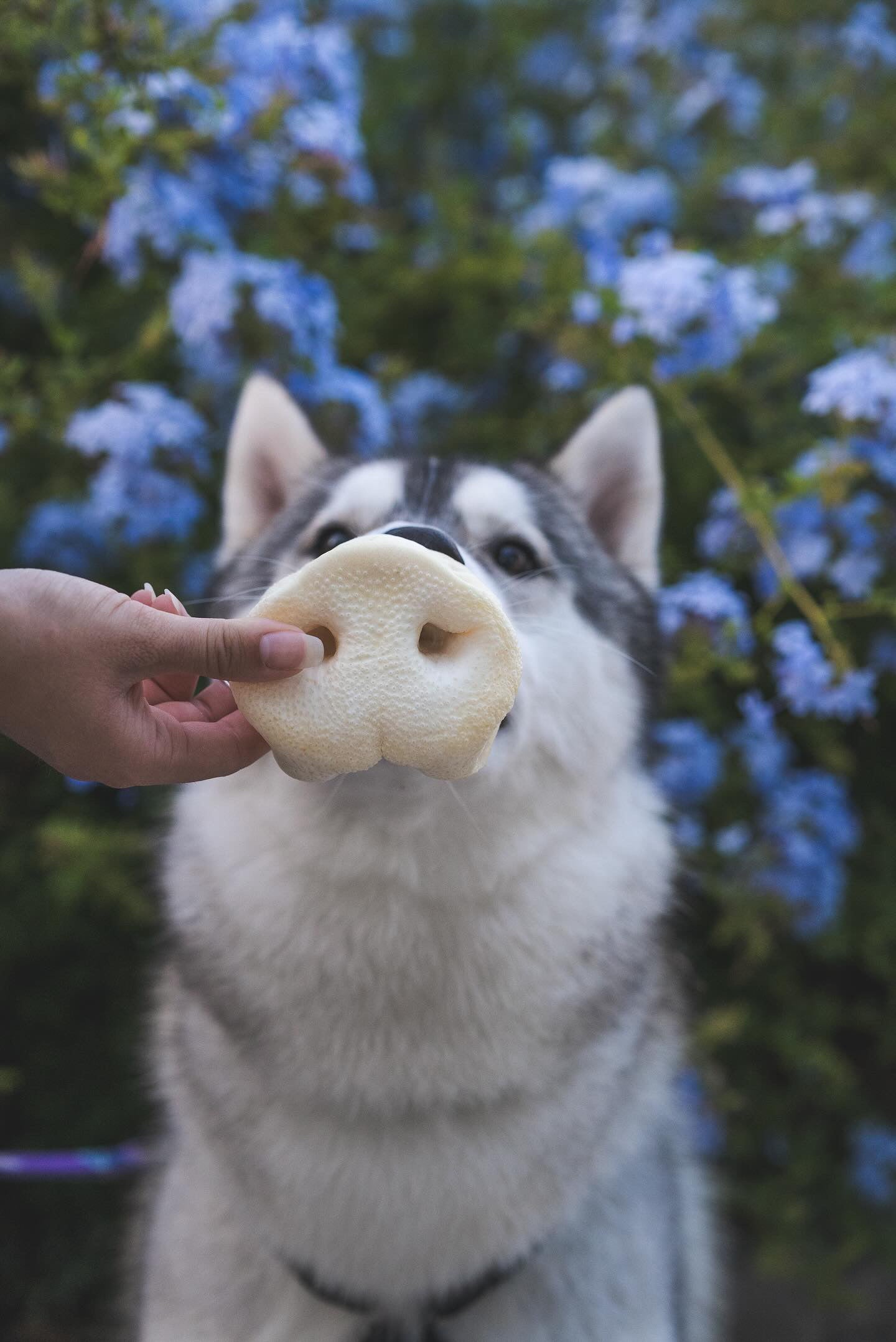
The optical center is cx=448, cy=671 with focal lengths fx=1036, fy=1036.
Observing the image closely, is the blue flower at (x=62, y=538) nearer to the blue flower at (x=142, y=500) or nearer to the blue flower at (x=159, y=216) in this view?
the blue flower at (x=142, y=500)

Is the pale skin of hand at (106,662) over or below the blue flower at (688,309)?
below

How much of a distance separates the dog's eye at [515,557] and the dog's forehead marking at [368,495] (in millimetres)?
192

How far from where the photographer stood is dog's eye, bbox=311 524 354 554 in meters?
1.72

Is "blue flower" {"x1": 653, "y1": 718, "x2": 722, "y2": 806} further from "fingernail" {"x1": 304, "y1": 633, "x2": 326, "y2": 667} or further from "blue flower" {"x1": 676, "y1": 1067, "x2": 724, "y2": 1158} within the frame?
"fingernail" {"x1": 304, "y1": 633, "x2": 326, "y2": 667}

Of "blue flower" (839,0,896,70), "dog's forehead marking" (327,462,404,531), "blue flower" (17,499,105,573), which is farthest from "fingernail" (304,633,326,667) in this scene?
"blue flower" (839,0,896,70)

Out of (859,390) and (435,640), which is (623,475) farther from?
(435,640)

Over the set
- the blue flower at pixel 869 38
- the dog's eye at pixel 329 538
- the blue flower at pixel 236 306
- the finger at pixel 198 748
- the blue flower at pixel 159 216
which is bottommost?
the finger at pixel 198 748

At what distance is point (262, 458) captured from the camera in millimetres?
2016

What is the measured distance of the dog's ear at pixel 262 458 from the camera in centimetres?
193

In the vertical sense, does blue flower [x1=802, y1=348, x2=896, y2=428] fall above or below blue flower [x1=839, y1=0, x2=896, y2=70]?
below

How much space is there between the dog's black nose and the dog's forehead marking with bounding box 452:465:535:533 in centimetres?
49

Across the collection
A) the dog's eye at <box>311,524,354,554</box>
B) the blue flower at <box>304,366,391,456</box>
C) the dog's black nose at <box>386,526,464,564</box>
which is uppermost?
the blue flower at <box>304,366,391,456</box>

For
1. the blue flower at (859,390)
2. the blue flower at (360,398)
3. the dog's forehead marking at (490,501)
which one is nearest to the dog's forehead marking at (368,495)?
the dog's forehead marking at (490,501)

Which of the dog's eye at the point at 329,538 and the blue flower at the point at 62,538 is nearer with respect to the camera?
the dog's eye at the point at 329,538
